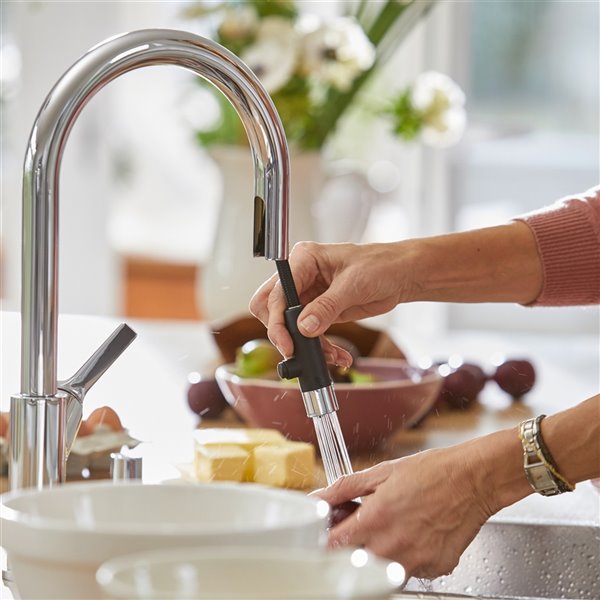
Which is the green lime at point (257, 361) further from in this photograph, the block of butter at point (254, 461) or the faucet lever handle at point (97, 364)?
the faucet lever handle at point (97, 364)

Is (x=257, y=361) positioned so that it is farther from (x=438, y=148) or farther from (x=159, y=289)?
(x=159, y=289)

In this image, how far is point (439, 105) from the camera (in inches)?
74.5

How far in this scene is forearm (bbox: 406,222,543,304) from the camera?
101cm

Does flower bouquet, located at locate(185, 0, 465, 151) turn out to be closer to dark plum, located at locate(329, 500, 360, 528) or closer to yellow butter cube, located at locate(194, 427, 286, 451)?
yellow butter cube, located at locate(194, 427, 286, 451)

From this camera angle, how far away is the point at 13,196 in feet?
10.4

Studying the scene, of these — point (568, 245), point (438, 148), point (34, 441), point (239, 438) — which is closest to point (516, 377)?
point (568, 245)

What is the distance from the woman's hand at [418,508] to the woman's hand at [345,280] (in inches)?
7.4

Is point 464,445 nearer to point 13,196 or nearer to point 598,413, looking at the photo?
point 598,413

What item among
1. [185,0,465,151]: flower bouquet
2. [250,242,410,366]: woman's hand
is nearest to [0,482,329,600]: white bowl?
[250,242,410,366]: woman's hand

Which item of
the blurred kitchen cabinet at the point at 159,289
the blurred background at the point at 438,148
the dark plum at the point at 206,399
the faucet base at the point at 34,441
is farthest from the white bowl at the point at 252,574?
the blurred kitchen cabinet at the point at 159,289

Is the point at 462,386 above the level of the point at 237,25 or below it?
below

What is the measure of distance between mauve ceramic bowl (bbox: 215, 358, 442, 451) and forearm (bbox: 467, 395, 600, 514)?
31 centimetres

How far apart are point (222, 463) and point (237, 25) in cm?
98

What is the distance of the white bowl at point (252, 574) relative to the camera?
0.41 metres
